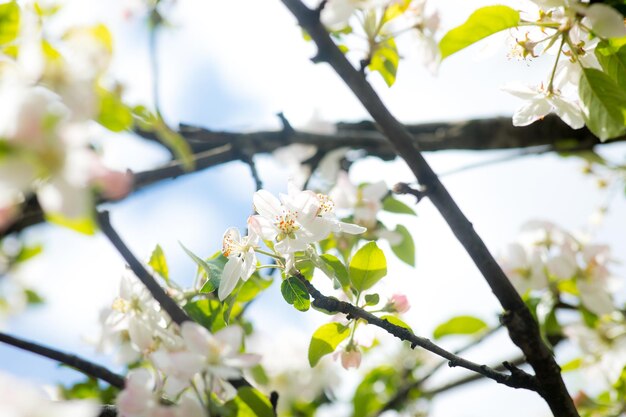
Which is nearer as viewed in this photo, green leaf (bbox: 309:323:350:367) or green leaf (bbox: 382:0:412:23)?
green leaf (bbox: 309:323:350:367)

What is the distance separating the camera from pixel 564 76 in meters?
1.03

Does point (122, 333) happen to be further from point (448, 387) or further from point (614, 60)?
point (448, 387)

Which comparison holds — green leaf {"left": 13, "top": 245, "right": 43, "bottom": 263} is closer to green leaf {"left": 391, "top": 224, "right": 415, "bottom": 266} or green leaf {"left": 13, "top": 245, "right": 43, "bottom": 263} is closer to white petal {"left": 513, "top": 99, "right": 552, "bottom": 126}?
green leaf {"left": 391, "top": 224, "right": 415, "bottom": 266}

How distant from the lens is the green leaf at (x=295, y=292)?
0.92m

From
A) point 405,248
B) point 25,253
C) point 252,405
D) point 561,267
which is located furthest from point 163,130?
point 25,253

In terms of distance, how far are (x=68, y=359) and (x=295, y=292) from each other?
13.3 inches

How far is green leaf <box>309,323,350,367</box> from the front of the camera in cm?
102

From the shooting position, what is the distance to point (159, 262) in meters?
1.18

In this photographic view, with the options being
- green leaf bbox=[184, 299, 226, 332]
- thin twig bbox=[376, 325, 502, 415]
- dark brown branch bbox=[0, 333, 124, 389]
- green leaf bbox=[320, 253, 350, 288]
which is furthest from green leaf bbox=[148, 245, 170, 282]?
thin twig bbox=[376, 325, 502, 415]

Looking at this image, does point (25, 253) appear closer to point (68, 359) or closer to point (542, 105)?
point (68, 359)

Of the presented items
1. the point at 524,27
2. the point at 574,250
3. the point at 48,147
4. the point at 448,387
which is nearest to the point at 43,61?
the point at 48,147

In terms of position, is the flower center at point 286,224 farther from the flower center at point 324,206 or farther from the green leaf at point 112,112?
the green leaf at point 112,112

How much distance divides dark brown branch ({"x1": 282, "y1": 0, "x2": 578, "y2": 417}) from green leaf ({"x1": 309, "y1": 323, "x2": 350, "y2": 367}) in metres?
0.23

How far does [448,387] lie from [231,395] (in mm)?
1397
